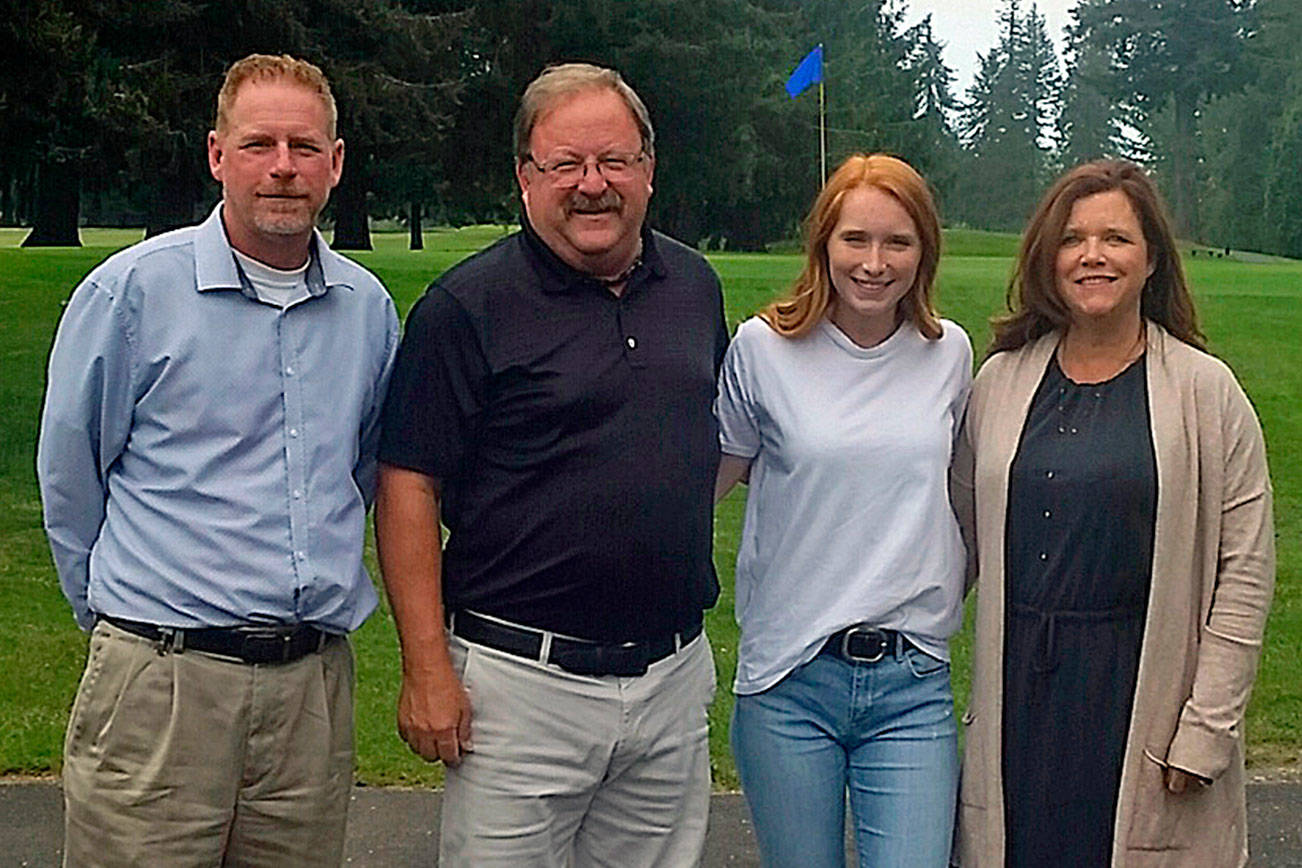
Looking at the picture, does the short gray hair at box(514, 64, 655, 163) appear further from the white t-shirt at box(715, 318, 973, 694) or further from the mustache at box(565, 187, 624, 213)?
the white t-shirt at box(715, 318, 973, 694)

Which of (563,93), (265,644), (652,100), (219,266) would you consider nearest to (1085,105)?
(652,100)

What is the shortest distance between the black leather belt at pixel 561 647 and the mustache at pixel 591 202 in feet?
2.65

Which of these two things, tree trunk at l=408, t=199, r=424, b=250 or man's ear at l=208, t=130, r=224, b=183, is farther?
tree trunk at l=408, t=199, r=424, b=250

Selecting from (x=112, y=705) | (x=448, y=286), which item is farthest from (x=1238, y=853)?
(x=112, y=705)

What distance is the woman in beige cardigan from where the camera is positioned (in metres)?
3.15

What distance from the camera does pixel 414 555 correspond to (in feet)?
10.2

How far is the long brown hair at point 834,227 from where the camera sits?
333 cm

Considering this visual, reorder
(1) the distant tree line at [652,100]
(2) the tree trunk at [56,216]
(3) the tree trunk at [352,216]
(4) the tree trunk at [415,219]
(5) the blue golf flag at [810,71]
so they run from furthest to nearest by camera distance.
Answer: (4) the tree trunk at [415,219]
(3) the tree trunk at [352,216]
(2) the tree trunk at [56,216]
(5) the blue golf flag at [810,71]
(1) the distant tree line at [652,100]

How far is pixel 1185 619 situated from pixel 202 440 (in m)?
1.90

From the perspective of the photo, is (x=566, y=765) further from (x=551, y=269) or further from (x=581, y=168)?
(x=581, y=168)

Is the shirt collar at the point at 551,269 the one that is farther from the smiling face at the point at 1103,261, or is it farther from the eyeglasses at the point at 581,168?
the smiling face at the point at 1103,261

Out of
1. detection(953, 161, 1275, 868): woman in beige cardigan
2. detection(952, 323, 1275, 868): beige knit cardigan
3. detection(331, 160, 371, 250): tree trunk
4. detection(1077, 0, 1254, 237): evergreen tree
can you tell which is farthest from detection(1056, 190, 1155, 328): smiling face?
detection(1077, 0, 1254, 237): evergreen tree

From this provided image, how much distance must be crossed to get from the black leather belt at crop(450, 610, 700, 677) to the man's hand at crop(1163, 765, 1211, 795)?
1.04 meters

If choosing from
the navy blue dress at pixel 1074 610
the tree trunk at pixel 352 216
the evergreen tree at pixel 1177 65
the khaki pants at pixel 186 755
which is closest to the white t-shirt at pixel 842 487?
the navy blue dress at pixel 1074 610
